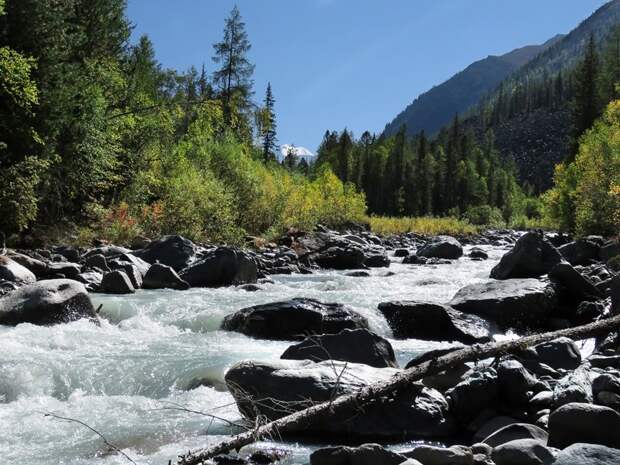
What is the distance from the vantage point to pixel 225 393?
6.41 m

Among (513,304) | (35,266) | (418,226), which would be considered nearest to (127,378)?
(35,266)

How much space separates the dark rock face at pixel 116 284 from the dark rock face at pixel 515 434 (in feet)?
29.1

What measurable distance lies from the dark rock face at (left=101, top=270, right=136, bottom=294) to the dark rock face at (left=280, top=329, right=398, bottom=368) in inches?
246

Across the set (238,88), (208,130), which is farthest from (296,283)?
(238,88)

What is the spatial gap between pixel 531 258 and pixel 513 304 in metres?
3.81

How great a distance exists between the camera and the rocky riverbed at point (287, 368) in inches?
191

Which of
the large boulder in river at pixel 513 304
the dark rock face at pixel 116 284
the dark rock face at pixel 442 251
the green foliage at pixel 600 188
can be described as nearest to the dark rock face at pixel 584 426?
the large boulder in river at pixel 513 304

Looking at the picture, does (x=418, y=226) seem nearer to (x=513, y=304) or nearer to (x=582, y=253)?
(x=582, y=253)

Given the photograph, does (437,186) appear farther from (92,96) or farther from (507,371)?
(507,371)

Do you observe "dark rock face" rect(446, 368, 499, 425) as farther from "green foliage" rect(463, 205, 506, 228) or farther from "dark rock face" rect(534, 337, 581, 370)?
"green foliage" rect(463, 205, 506, 228)

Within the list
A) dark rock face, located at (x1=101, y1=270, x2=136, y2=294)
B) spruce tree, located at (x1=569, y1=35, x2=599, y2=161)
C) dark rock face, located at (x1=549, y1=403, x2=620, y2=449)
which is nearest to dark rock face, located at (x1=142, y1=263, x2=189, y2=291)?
dark rock face, located at (x1=101, y1=270, x2=136, y2=294)

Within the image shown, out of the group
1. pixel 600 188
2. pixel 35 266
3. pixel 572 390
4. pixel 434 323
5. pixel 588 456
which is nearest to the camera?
pixel 588 456

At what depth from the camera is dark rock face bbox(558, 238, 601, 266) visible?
18.0m

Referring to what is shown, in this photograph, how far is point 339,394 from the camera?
5.38 m
